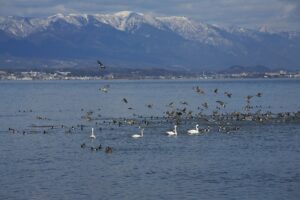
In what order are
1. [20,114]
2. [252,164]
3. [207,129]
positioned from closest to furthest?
[252,164]
[207,129]
[20,114]

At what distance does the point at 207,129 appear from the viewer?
70000 mm

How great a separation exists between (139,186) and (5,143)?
83.9 feet

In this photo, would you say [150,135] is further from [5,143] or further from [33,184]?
[33,184]

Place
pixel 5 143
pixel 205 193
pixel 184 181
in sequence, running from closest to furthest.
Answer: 1. pixel 205 193
2. pixel 184 181
3. pixel 5 143

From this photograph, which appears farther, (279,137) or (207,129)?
(207,129)

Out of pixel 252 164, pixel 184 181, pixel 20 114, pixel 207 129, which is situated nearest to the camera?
pixel 184 181

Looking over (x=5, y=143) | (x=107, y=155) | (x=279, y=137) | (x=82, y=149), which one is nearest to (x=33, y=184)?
(x=107, y=155)

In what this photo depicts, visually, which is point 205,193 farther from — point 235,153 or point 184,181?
point 235,153

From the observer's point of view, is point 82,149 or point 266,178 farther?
point 82,149

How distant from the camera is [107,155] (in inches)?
2076

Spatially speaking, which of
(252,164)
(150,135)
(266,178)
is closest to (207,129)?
(150,135)

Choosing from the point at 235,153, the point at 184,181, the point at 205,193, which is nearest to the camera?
the point at 205,193

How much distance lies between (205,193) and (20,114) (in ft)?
229

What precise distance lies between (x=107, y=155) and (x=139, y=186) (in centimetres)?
1315
